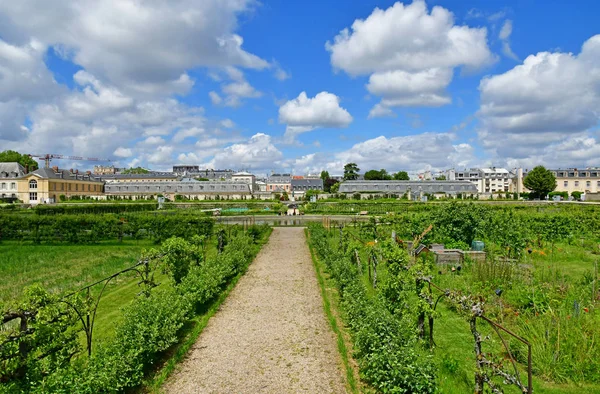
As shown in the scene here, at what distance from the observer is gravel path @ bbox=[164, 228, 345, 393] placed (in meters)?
6.16

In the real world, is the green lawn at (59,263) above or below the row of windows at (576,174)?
below

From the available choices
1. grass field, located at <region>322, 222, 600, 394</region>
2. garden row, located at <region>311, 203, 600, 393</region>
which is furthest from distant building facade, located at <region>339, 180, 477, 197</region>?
grass field, located at <region>322, 222, 600, 394</region>

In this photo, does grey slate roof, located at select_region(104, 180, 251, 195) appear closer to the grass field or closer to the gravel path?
the grass field

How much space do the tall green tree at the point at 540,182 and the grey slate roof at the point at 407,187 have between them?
1043 cm

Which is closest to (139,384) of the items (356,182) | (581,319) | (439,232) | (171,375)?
(171,375)

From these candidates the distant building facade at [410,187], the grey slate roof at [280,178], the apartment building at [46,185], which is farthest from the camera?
the grey slate roof at [280,178]

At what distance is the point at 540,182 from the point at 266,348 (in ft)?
272

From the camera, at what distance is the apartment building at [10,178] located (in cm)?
7175

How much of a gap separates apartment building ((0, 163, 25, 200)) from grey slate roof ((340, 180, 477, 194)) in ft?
205

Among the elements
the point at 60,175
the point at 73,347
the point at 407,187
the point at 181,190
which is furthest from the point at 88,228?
the point at 407,187

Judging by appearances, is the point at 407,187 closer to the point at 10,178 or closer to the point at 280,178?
the point at 280,178

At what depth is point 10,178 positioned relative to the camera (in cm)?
7294

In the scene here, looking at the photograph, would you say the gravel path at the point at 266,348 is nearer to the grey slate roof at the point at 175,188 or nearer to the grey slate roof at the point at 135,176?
the grey slate roof at the point at 175,188

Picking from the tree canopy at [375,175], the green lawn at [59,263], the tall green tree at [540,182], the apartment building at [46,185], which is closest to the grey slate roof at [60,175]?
the apartment building at [46,185]
